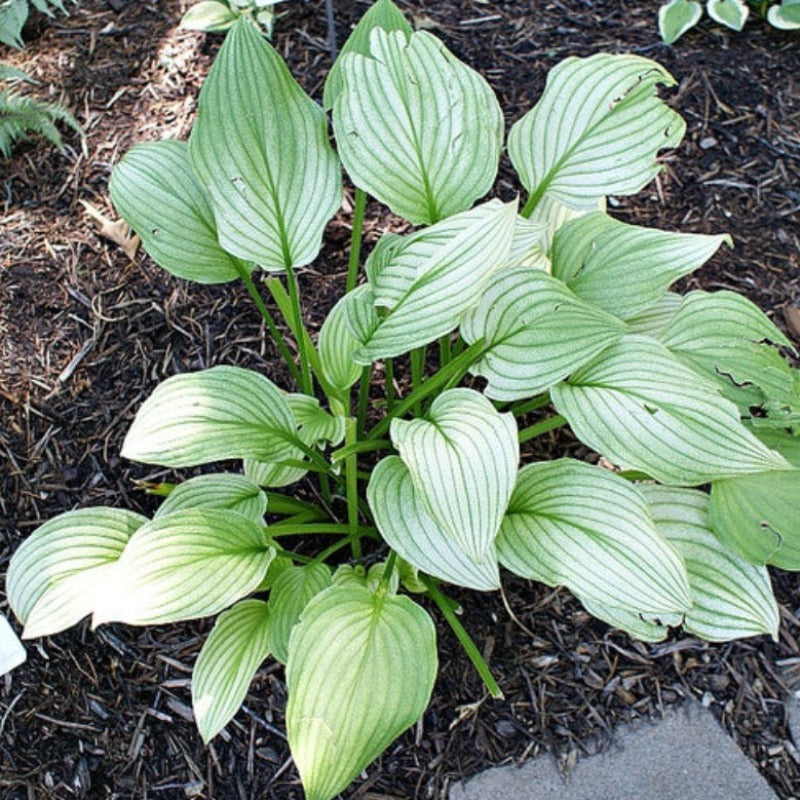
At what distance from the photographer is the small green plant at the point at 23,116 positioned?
2.24m

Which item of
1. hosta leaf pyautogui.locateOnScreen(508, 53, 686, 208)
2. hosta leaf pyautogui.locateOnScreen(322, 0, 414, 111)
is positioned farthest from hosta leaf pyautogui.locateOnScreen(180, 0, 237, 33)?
hosta leaf pyautogui.locateOnScreen(508, 53, 686, 208)

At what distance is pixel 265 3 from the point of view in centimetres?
225

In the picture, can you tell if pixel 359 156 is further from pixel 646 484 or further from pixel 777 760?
pixel 777 760

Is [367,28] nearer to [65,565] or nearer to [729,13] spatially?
[65,565]

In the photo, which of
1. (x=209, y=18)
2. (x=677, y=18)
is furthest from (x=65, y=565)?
(x=677, y=18)

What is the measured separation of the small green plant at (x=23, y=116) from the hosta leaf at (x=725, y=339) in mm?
1586

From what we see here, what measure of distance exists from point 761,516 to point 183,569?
2.98ft

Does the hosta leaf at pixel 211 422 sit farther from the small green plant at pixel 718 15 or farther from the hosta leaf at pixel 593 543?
the small green plant at pixel 718 15

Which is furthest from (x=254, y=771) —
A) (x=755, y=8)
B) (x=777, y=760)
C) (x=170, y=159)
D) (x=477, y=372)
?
(x=755, y=8)

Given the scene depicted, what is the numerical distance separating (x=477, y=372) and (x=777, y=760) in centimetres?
98

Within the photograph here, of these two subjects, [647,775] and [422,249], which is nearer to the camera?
[422,249]

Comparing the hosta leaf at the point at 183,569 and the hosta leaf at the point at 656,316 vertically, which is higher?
the hosta leaf at the point at 656,316

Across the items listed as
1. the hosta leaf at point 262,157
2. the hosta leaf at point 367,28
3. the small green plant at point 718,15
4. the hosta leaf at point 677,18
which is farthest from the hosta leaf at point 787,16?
the hosta leaf at point 262,157

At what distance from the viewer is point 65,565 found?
1489 mm
